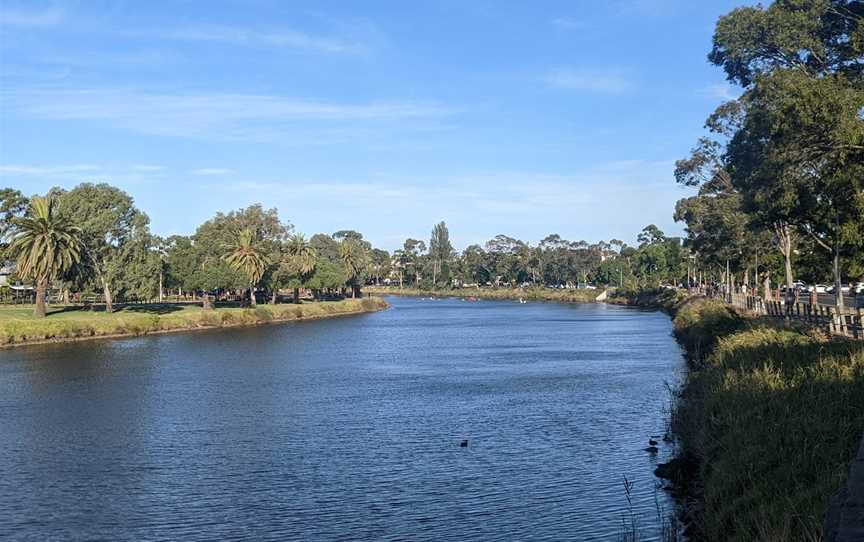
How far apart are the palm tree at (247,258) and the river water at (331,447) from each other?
178ft

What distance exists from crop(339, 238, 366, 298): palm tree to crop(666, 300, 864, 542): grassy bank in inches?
5587

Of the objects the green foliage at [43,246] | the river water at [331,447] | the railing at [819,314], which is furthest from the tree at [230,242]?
the railing at [819,314]

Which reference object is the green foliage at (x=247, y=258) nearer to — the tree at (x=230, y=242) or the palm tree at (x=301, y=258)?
the tree at (x=230, y=242)

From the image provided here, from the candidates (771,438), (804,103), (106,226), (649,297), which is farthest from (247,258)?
(771,438)

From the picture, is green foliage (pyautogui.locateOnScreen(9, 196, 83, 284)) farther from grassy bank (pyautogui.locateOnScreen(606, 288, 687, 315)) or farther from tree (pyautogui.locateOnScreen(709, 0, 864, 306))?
grassy bank (pyautogui.locateOnScreen(606, 288, 687, 315))

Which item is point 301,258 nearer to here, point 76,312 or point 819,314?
point 76,312

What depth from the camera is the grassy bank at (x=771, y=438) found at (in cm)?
1402

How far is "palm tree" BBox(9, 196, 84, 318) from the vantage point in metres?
82.6

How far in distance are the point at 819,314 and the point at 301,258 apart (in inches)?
3978

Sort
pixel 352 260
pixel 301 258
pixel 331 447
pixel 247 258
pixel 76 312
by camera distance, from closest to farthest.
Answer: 1. pixel 331 447
2. pixel 76 312
3. pixel 247 258
4. pixel 301 258
5. pixel 352 260

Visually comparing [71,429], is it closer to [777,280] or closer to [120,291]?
[120,291]

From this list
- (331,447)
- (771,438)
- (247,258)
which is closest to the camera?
(771,438)

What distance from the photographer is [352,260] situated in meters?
171

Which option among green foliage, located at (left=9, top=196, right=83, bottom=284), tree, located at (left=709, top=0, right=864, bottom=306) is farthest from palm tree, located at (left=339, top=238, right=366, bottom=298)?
tree, located at (left=709, top=0, right=864, bottom=306)
